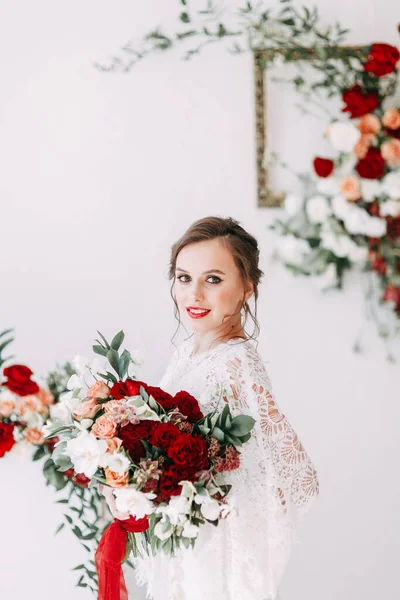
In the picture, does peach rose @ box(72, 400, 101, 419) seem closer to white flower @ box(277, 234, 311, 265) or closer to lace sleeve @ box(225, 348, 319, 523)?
lace sleeve @ box(225, 348, 319, 523)

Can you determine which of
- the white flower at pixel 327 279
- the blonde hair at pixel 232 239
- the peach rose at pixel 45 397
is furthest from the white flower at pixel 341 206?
the peach rose at pixel 45 397

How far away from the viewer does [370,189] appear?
8.90ft

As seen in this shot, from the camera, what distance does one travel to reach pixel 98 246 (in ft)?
9.17

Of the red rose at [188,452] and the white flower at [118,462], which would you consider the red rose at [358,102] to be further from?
the white flower at [118,462]

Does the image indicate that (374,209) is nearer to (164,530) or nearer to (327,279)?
(327,279)

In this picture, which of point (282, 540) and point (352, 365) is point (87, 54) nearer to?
point (352, 365)

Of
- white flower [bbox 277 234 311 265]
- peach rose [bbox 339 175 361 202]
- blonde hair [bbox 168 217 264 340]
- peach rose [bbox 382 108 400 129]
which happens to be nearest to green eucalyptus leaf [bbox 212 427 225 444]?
blonde hair [bbox 168 217 264 340]

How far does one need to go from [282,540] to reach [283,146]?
1594 millimetres

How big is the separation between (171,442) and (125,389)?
0.21 meters

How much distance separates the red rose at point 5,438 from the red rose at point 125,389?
90 centimetres

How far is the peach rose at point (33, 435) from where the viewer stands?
2564 millimetres

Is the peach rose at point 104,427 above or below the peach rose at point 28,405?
below

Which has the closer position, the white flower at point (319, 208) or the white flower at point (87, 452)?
the white flower at point (87, 452)

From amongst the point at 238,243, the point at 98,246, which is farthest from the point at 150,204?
the point at 238,243
